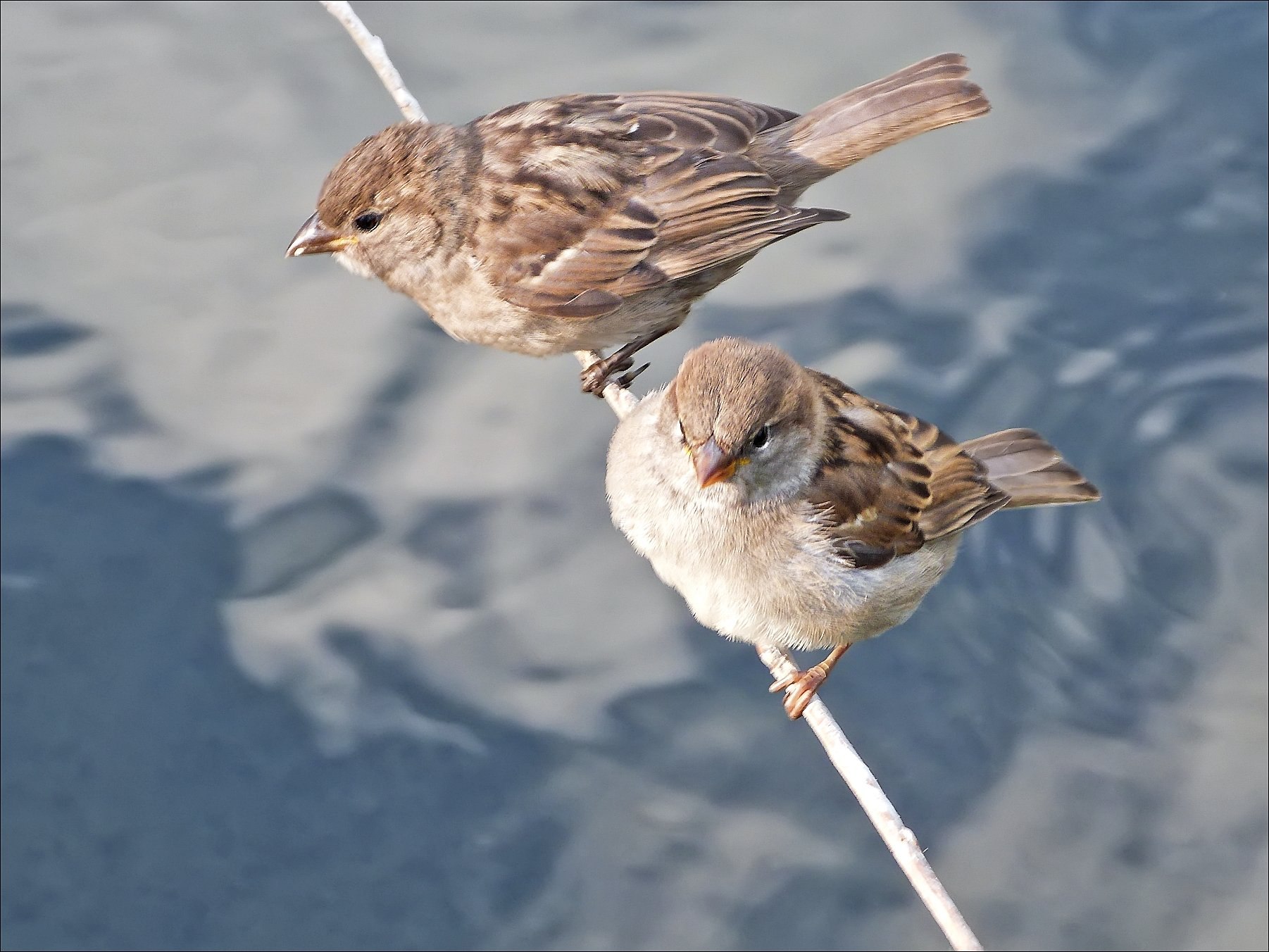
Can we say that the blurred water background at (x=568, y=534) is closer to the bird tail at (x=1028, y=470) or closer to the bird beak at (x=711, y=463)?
the bird tail at (x=1028, y=470)

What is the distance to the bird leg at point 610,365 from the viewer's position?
613 cm

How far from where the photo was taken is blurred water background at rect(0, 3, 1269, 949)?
8.03 metres

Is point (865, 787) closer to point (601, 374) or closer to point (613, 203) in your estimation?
point (601, 374)

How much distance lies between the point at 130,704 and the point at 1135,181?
6890mm

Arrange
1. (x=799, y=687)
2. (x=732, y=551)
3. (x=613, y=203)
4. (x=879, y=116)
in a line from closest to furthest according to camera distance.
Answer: (x=732, y=551)
(x=799, y=687)
(x=879, y=116)
(x=613, y=203)

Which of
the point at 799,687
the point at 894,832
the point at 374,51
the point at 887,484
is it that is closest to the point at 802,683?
the point at 799,687

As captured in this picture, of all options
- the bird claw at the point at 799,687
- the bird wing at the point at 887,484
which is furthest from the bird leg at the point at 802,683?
the bird wing at the point at 887,484

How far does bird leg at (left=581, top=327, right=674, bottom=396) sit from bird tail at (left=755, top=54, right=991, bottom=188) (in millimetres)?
816

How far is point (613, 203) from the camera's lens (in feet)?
19.4

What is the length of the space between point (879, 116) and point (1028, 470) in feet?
4.64

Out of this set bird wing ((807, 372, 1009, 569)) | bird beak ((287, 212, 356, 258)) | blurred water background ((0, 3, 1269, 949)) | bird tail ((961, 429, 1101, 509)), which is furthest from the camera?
blurred water background ((0, 3, 1269, 949))

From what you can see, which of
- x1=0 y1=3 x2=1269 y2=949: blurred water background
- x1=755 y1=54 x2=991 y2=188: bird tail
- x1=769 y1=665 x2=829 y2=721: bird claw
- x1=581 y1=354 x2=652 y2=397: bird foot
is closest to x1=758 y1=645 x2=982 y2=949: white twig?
x1=769 y1=665 x2=829 y2=721: bird claw

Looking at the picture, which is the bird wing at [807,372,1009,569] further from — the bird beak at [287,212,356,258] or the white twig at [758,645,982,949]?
the bird beak at [287,212,356,258]

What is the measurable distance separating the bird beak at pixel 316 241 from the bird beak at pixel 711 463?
1.94 meters
